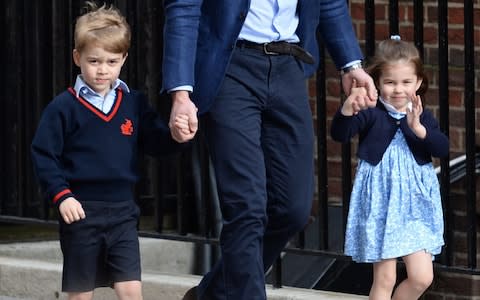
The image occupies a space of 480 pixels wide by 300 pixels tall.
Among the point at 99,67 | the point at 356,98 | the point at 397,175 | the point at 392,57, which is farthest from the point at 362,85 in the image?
the point at 99,67

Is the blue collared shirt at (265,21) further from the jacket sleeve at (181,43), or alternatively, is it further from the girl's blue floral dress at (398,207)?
the girl's blue floral dress at (398,207)

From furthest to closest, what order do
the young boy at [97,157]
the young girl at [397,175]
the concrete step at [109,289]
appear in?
the concrete step at [109,289], the young girl at [397,175], the young boy at [97,157]

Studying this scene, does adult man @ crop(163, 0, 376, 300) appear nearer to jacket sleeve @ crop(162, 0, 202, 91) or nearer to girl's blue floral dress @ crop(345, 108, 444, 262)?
jacket sleeve @ crop(162, 0, 202, 91)

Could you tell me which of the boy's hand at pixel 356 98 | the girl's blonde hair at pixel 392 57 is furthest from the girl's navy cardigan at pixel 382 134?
the boy's hand at pixel 356 98

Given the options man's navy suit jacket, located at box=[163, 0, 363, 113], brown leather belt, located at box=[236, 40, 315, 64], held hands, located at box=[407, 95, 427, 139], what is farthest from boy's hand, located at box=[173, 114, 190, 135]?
held hands, located at box=[407, 95, 427, 139]

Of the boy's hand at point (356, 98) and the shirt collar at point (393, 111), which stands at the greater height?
the boy's hand at point (356, 98)

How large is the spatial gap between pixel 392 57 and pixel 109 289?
6.25ft

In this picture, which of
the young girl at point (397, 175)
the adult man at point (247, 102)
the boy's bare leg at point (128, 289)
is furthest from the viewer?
the young girl at point (397, 175)

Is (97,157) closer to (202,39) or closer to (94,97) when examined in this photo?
(94,97)

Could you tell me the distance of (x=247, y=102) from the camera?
5285mm

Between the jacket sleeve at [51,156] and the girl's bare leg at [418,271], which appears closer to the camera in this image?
the jacket sleeve at [51,156]

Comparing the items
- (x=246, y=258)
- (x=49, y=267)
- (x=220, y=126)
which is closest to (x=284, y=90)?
(x=220, y=126)

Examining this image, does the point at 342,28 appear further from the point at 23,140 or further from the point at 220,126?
the point at 23,140

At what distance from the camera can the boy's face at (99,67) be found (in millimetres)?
5516
